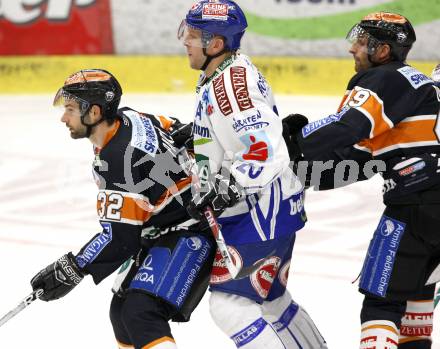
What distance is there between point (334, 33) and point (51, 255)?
229 inches

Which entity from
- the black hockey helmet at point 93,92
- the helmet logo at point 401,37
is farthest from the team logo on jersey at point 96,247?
the helmet logo at point 401,37

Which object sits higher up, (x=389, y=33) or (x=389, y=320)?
(x=389, y=33)

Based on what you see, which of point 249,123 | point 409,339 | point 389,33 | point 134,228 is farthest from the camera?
point 409,339

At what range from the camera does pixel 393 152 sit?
126 inches

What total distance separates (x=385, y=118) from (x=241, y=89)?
0.50 meters

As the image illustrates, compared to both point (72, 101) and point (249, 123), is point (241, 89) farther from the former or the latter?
point (72, 101)

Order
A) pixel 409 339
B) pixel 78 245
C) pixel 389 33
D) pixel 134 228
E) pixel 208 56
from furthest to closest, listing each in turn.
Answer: pixel 78 245 → pixel 409 339 → pixel 389 33 → pixel 208 56 → pixel 134 228

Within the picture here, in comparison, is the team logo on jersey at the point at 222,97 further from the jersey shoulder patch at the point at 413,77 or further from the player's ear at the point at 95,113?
the jersey shoulder patch at the point at 413,77

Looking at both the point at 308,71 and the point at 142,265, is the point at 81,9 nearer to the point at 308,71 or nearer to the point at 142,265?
the point at 308,71

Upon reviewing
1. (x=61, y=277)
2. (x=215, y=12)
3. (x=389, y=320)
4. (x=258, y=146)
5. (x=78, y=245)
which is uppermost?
(x=215, y=12)

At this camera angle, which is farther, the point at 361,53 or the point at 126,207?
the point at 361,53

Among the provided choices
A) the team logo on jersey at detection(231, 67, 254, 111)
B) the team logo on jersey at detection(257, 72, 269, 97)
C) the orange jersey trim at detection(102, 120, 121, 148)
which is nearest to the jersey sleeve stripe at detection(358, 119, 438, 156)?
the team logo on jersey at detection(257, 72, 269, 97)

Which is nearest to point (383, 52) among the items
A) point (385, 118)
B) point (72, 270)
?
point (385, 118)

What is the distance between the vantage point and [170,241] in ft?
10.2
